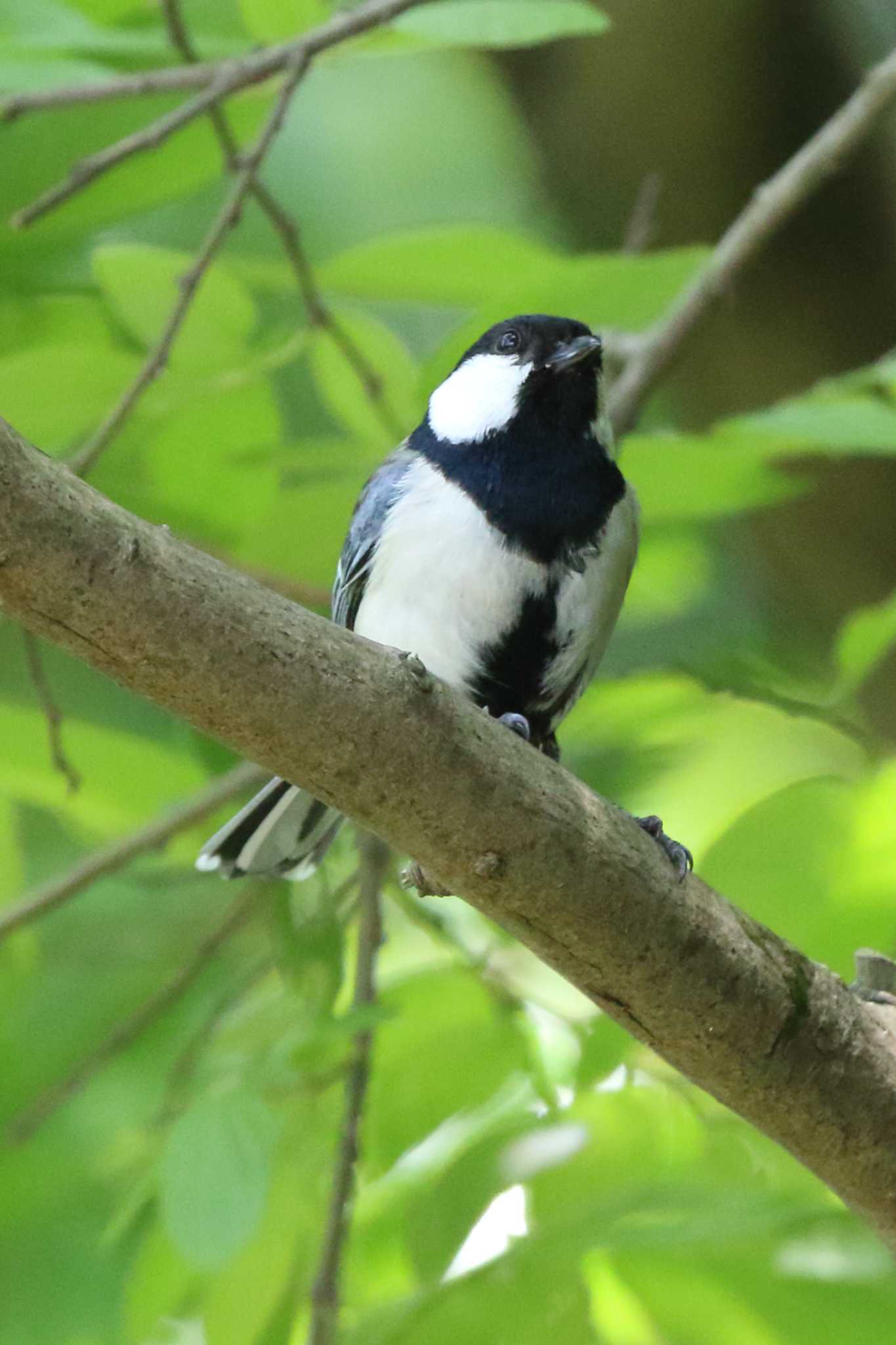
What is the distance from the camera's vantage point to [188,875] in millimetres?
2914

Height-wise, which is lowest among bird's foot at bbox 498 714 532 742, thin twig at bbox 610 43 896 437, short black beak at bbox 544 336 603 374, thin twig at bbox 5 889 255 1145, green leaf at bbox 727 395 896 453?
thin twig at bbox 5 889 255 1145

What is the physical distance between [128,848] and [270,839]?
0.28 meters

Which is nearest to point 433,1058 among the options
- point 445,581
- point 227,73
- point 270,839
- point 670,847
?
point 270,839

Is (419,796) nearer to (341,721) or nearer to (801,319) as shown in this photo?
(341,721)

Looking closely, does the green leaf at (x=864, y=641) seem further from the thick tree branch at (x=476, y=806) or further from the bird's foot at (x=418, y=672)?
the bird's foot at (x=418, y=672)

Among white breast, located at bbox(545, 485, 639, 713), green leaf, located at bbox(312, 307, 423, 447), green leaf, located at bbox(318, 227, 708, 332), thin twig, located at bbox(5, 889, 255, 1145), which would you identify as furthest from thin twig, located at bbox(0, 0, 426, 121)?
thin twig, located at bbox(5, 889, 255, 1145)

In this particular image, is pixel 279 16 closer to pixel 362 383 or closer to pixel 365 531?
pixel 362 383

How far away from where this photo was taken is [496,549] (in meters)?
2.38

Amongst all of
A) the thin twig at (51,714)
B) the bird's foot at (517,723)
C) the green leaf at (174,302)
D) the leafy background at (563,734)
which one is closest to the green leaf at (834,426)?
the leafy background at (563,734)

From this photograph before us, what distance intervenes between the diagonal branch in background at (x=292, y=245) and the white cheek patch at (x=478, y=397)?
13cm

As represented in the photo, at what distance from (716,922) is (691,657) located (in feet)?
3.65

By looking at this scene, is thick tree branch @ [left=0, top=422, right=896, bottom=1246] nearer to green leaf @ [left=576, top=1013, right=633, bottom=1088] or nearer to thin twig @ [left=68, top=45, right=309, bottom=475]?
green leaf @ [left=576, top=1013, right=633, bottom=1088]

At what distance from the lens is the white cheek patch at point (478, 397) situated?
2.61m

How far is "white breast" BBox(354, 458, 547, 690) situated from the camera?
7.76 ft
